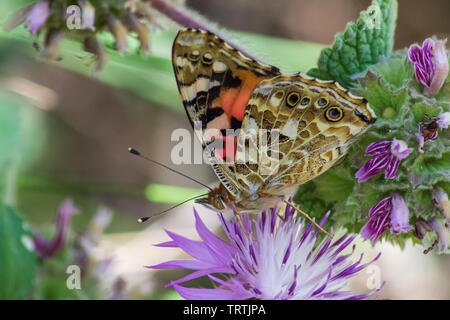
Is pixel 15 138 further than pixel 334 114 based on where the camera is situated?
Yes

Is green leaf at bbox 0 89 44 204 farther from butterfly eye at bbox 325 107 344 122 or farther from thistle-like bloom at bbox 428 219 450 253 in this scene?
thistle-like bloom at bbox 428 219 450 253

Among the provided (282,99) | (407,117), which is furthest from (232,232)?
(407,117)

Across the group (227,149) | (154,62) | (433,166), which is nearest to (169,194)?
(154,62)

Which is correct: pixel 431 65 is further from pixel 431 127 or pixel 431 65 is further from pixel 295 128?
pixel 295 128

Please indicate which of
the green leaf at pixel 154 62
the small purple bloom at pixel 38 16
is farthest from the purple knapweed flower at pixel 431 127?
the small purple bloom at pixel 38 16

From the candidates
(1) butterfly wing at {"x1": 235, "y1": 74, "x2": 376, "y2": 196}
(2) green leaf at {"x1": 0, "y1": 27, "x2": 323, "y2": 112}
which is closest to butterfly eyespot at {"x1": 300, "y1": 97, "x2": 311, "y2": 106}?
(1) butterfly wing at {"x1": 235, "y1": 74, "x2": 376, "y2": 196}

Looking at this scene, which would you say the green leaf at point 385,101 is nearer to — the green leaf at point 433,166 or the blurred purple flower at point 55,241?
the green leaf at point 433,166

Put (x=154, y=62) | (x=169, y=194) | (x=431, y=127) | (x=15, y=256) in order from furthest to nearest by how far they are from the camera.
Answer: (x=169, y=194)
(x=154, y=62)
(x=15, y=256)
(x=431, y=127)
